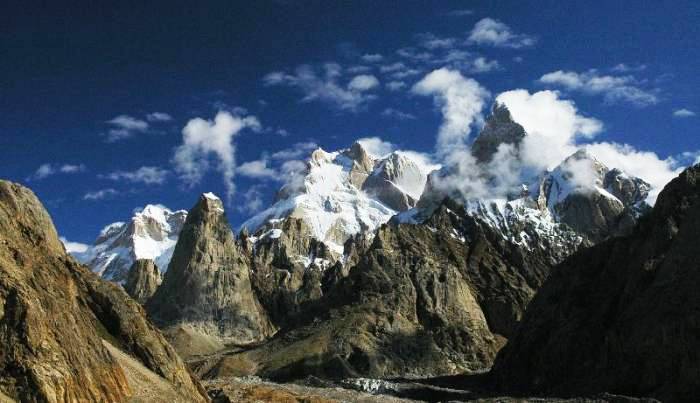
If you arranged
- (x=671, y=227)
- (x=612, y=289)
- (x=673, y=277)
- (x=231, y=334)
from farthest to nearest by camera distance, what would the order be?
(x=231, y=334) < (x=612, y=289) < (x=671, y=227) < (x=673, y=277)

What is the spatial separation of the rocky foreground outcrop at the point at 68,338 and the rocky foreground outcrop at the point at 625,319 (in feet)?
165

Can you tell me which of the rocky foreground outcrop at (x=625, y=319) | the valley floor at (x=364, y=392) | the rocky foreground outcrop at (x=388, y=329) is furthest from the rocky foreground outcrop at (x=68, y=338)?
the rocky foreground outcrop at (x=388, y=329)

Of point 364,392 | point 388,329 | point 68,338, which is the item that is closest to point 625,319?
point 364,392

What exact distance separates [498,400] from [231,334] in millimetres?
126889

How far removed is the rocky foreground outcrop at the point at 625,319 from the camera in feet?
256

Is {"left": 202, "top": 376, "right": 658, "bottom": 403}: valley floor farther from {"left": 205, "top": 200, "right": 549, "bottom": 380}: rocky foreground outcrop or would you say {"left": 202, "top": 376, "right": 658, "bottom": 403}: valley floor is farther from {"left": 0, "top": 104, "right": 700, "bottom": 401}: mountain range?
{"left": 205, "top": 200, "right": 549, "bottom": 380}: rocky foreground outcrop

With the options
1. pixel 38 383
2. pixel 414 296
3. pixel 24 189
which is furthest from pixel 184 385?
pixel 414 296

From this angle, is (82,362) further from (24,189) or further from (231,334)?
(231,334)

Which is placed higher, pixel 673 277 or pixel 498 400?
pixel 673 277

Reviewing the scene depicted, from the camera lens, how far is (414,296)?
168 meters

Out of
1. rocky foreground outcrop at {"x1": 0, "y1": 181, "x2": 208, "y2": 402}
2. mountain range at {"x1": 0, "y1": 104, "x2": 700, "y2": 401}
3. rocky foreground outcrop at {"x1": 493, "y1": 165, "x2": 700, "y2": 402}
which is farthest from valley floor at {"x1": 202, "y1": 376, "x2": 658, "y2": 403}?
rocky foreground outcrop at {"x1": 0, "y1": 181, "x2": 208, "y2": 402}

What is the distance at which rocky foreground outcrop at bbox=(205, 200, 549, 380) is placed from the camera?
431 ft

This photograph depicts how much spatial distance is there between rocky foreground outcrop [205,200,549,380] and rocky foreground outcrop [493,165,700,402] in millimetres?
22226

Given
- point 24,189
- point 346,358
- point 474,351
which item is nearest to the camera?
point 24,189
